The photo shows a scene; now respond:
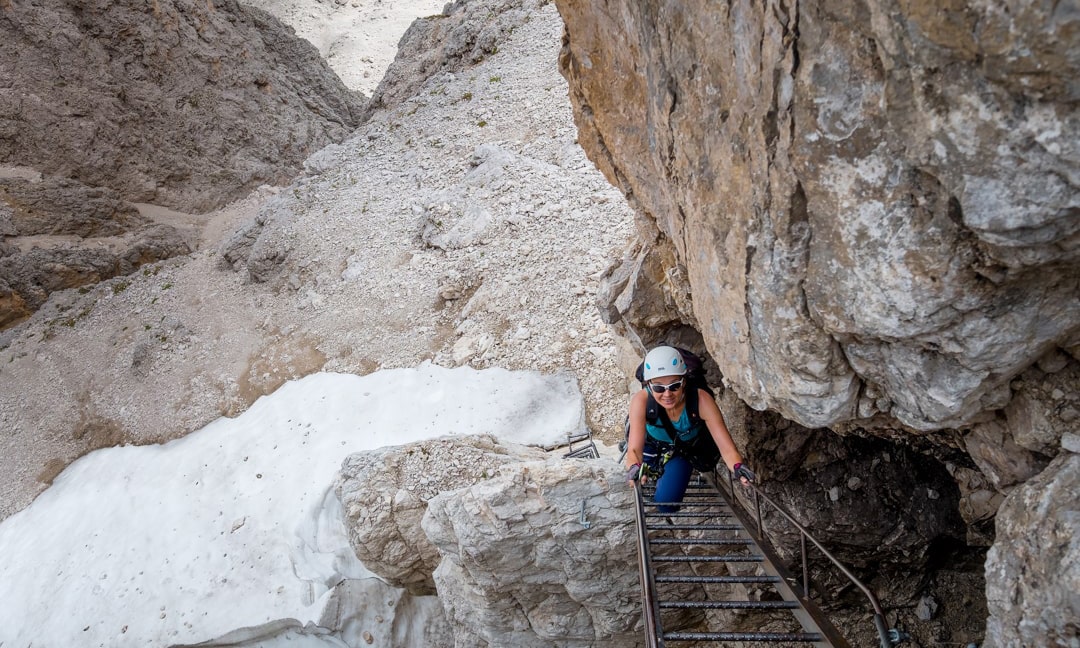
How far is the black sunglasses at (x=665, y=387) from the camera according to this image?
18.9 ft

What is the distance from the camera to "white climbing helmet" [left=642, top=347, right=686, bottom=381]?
578cm

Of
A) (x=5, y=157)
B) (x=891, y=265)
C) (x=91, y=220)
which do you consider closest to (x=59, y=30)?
(x=5, y=157)


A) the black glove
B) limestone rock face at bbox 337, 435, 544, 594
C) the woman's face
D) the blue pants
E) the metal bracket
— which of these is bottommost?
limestone rock face at bbox 337, 435, 544, 594

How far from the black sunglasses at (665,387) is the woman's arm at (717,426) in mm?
393

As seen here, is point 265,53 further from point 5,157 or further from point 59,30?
point 5,157

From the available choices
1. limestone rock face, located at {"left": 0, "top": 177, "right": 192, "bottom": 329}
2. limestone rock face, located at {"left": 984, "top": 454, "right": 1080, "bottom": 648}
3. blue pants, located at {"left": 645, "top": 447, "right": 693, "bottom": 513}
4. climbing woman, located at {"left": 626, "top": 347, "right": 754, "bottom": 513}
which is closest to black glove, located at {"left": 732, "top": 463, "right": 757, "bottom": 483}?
climbing woman, located at {"left": 626, "top": 347, "right": 754, "bottom": 513}

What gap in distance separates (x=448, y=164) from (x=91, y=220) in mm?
14020

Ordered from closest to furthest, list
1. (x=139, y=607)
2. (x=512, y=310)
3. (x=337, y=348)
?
(x=139, y=607) → (x=512, y=310) → (x=337, y=348)

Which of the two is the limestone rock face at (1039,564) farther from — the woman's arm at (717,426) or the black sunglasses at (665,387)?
the black sunglasses at (665,387)

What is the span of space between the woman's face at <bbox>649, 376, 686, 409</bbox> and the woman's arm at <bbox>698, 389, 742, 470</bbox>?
0.27 m

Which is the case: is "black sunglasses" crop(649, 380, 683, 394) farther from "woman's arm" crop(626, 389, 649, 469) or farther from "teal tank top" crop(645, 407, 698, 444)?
"teal tank top" crop(645, 407, 698, 444)

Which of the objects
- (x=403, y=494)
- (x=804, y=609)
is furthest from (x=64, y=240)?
(x=804, y=609)

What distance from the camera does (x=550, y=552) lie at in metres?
7.16

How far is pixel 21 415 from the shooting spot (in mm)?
17219
